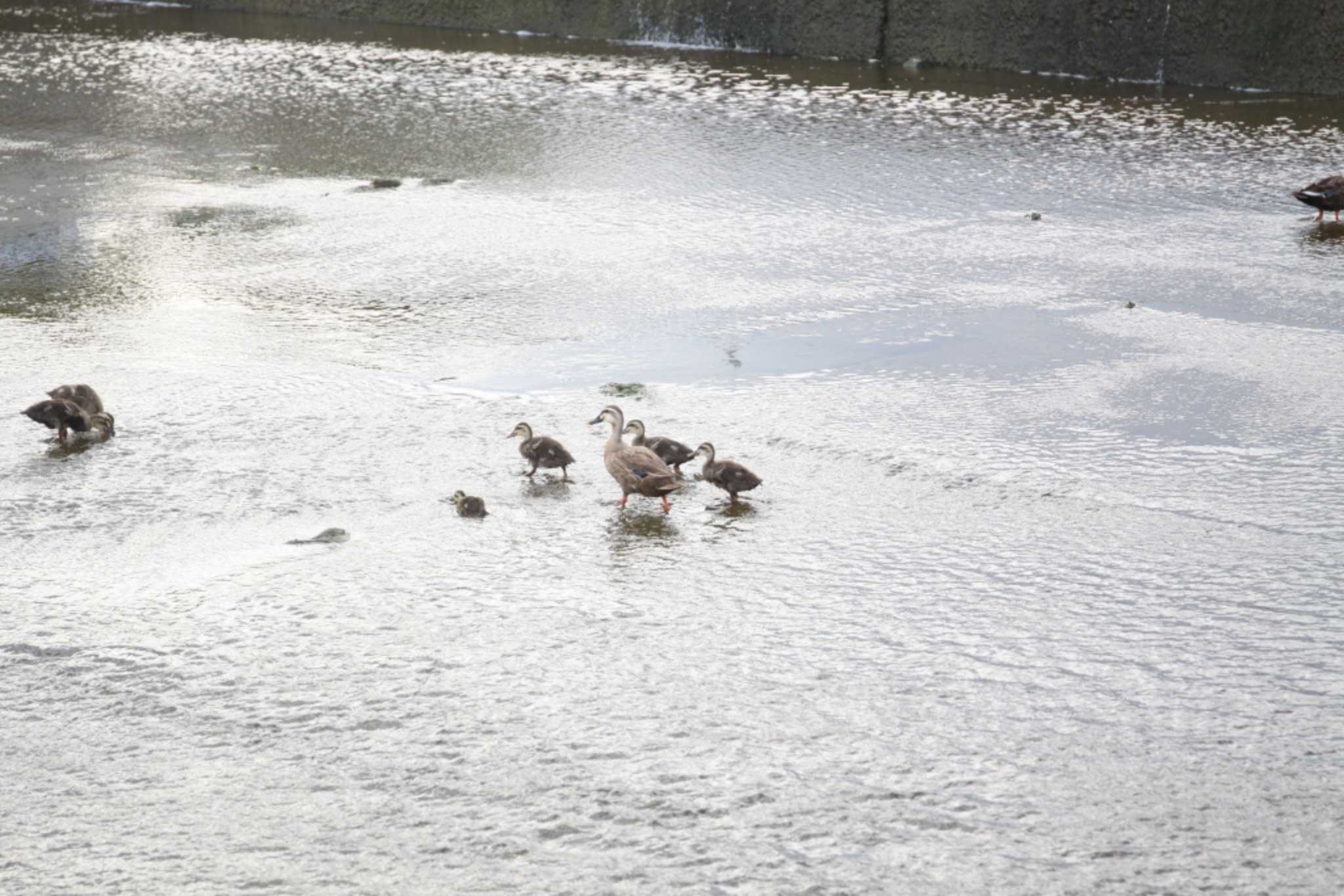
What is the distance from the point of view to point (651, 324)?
10164mm

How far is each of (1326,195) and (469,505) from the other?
7883 mm

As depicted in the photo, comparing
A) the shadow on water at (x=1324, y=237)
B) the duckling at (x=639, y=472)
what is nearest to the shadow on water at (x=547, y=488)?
the duckling at (x=639, y=472)

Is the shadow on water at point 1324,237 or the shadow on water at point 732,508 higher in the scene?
the shadow on water at point 1324,237

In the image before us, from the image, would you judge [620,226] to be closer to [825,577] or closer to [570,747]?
[825,577]

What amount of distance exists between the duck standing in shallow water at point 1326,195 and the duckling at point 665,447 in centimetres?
670

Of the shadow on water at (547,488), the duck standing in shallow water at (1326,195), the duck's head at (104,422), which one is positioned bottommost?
the shadow on water at (547,488)

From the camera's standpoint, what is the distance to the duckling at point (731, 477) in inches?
288

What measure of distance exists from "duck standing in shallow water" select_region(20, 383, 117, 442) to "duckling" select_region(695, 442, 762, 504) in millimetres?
3087

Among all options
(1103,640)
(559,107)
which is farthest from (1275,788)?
(559,107)

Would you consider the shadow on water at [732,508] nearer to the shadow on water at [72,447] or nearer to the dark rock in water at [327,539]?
the dark rock in water at [327,539]

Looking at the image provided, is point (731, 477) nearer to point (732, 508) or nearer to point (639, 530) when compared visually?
point (732, 508)

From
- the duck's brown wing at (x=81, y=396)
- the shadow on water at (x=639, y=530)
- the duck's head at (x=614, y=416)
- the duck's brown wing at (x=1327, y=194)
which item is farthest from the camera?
the duck's brown wing at (x=1327, y=194)

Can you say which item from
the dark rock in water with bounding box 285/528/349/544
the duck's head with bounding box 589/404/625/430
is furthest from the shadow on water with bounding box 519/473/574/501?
the dark rock in water with bounding box 285/528/349/544

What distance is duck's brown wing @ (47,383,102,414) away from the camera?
823cm
